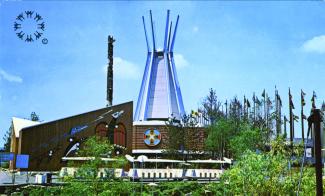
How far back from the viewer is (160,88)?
50438mm

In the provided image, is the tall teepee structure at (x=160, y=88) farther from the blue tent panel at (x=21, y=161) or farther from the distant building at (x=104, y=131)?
the blue tent panel at (x=21, y=161)

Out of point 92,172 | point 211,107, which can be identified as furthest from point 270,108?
point 92,172

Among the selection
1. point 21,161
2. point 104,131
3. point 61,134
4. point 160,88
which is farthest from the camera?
point 160,88

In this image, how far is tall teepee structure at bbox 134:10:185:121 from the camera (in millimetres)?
48594

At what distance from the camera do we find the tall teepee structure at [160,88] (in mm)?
48594

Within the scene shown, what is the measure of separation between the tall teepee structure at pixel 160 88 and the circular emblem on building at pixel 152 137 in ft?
26.8

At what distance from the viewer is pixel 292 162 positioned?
9.69 meters

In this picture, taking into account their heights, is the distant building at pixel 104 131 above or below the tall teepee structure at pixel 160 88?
below

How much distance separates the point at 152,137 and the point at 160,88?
12.5 meters

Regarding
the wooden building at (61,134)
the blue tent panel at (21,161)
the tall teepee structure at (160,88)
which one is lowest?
the blue tent panel at (21,161)

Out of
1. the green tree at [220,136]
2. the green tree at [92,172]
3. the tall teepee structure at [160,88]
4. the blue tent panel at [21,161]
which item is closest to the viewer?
the green tree at [92,172]

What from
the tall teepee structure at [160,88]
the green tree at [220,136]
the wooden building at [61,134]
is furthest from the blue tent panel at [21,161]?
the tall teepee structure at [160,88]

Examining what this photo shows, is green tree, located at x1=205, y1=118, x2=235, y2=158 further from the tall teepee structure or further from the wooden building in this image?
the tall teepee structure

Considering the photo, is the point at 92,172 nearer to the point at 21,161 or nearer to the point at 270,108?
the point at 21,161
